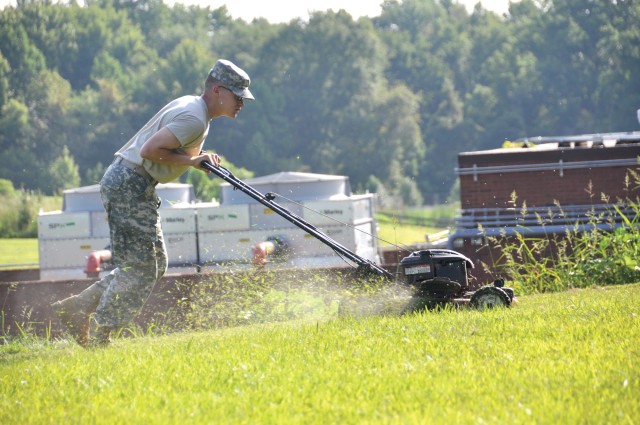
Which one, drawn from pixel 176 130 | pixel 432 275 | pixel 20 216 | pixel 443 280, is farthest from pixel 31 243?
pixel 176 130

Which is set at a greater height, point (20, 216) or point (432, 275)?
point (432, 275)

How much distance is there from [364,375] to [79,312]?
292 centimetres

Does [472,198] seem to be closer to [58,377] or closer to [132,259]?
[132,259]

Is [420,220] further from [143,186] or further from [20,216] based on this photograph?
[143,186]

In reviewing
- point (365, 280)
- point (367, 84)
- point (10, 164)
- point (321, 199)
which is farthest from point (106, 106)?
point (365, 280)

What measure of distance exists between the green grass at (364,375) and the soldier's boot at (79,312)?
0.22m

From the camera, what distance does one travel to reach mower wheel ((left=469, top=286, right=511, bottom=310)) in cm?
917

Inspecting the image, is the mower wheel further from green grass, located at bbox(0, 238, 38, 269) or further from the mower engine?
green grass, located at bbox(0, 238, 38, 269)

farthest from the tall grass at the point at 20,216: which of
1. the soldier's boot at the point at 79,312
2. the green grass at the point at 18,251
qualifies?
the soldier's boot at the point at 79,312

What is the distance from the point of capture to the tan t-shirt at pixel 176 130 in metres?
8.09

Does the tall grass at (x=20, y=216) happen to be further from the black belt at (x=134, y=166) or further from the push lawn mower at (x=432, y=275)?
the black belt at (x=134, y=166)

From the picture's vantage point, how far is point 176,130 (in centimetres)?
804

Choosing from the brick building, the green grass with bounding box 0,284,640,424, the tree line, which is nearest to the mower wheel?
the green grass with bounding box 0,284,640,424

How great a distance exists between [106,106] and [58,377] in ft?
273
